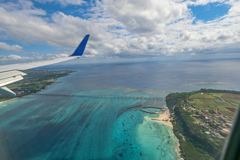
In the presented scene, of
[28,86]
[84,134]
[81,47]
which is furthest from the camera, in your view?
[28,86]

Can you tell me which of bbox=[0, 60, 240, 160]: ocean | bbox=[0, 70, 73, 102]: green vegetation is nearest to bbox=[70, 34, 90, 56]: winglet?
bbox=[0, 60, 240, 160]: ocean

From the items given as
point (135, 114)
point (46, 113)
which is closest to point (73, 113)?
point (46, 113)

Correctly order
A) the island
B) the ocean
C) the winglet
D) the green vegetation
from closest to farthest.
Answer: the winglet
the island
the ocean
the green vegetation

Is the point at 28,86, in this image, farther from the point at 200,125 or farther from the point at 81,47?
the point at 200,125

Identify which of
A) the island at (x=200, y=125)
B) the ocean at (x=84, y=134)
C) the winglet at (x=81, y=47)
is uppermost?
the winglet at (x=81, y=47)

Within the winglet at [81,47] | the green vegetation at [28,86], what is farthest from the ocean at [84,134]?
the green vegetation at [28,86]

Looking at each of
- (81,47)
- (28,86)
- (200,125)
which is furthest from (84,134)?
(28,86)

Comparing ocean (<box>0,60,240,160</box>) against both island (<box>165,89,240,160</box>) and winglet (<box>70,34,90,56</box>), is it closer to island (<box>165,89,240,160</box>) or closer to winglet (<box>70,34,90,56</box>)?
island (<box>165,89,240,160</box>)

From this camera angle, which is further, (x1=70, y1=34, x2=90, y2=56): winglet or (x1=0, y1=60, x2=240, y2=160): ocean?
(x1=0, y1=60, x2=240, y2=160): ocean

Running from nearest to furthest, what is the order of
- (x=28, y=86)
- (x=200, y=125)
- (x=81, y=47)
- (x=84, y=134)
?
(x=81, y=47) < (x=200, y=125) < (x=84, y=134) < (x=28, y=86)

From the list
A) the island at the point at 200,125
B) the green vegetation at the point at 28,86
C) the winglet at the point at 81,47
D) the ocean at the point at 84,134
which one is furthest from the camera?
the green vegetation at the point at 28,86

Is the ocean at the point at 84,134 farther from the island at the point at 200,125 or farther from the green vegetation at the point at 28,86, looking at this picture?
the green vegetation at the point at 28,86

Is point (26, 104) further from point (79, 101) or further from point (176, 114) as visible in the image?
point (176, 114)
